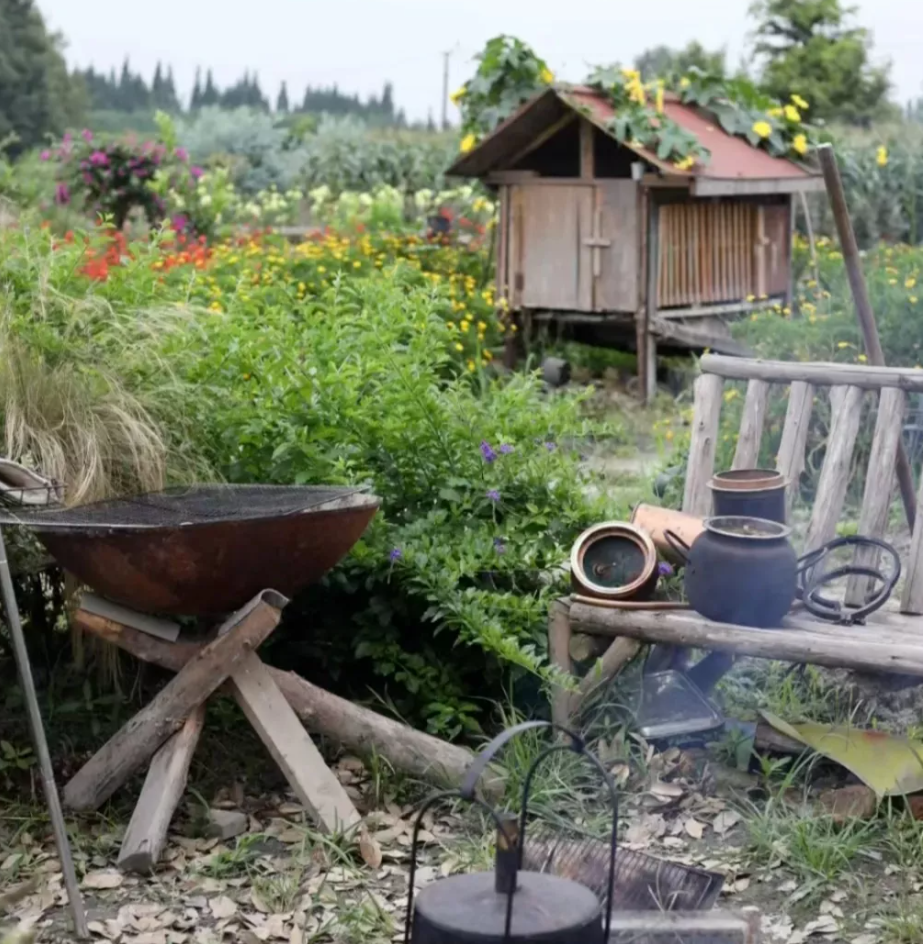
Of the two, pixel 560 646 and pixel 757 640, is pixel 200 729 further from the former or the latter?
pixel 757 640

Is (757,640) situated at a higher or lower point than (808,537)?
lower

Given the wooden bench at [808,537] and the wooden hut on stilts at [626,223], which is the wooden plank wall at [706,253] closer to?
the wooden hut on stilts at [626,223]

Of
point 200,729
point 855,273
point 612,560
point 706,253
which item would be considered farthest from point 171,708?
point 706,253

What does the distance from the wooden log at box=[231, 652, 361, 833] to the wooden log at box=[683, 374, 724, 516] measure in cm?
162

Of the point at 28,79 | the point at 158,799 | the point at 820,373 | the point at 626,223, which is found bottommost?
the point at 158,799

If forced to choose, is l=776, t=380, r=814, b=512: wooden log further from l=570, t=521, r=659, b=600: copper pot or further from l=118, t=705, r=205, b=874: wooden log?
l=118, t=705, r=205, b=874: wooden log

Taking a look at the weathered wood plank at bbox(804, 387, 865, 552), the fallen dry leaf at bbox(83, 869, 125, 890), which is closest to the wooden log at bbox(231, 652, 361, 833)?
→ the fallen dry leaf at bbox(83, 869, 125, 890)

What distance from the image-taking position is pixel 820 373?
476 centimetres

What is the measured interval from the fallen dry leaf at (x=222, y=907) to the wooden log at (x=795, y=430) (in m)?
2.25

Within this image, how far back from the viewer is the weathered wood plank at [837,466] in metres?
4.70

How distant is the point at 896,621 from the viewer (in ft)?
14.3

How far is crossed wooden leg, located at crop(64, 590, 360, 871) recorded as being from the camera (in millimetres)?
3936

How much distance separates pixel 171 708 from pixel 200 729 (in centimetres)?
11

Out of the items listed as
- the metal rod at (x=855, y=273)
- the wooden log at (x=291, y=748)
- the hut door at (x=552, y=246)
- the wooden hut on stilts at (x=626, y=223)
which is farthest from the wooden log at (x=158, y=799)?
the hut door at (x=552, y=246)
